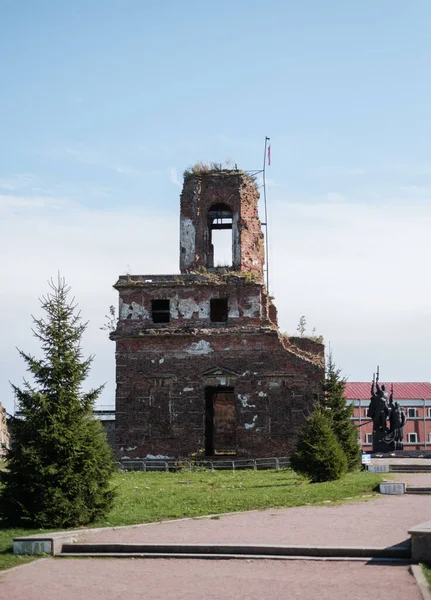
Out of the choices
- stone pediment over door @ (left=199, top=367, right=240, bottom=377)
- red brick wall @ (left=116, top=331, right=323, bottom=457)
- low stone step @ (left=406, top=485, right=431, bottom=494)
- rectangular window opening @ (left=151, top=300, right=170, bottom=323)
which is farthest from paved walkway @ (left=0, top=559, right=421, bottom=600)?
rectangular window opening @ (left=151, top=300, right=170, bottom=323)

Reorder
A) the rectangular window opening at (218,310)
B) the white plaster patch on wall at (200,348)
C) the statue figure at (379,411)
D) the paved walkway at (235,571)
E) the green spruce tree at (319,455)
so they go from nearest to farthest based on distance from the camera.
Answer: the paved walkway at (235,571) → the green spruce tree at (319,455) → the statue figure at (379,411) → the white plaster patch on wall at (200,348) → the rectangular window opening at (218,310)

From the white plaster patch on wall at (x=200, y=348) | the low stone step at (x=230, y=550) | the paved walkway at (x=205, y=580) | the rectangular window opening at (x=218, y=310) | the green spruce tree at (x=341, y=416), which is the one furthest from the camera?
the rectangular window opening at (x=218, y=310)

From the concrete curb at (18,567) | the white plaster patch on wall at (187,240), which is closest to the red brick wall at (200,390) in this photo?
the white plaster patch on wall at (187,240)

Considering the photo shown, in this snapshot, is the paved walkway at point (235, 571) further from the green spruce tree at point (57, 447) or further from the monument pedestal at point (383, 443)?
the monument pedestal at point (383, 443)

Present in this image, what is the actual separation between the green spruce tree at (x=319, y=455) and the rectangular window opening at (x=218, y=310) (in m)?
14.5

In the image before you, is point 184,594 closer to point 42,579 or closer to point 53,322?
point 42,579

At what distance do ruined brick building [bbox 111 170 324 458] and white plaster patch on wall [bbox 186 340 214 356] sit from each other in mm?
45

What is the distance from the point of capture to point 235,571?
12.2 metres

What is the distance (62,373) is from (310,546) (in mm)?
6741

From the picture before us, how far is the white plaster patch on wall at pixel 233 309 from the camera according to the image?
37.9 meters

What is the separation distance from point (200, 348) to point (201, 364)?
0.71 m

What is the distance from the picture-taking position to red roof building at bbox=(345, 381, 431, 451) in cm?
7831

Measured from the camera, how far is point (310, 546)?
43.3 ft

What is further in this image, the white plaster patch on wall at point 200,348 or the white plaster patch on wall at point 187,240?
the white plaster patch on wall at point 187,240
